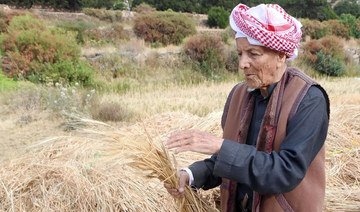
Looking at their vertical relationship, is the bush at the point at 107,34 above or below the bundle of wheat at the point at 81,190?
below

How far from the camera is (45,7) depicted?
26219mm

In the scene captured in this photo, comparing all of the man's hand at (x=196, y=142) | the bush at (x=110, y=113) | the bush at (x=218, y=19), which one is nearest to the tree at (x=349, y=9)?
the bush at (x=218, y=19)

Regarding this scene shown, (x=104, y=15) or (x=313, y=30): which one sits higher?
(x=313, y=30)

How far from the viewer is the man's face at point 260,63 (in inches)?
59.9

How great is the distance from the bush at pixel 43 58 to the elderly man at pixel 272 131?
7.05 metres

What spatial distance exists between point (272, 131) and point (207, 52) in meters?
10.4

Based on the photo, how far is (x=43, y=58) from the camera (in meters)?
9.05

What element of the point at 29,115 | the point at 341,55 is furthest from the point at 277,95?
the point at 341,55

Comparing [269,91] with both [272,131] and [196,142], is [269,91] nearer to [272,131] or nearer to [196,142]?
[272,131]

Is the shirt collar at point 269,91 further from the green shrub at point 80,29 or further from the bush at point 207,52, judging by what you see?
the green shrub at point 80,29

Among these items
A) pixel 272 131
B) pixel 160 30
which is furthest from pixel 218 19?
pixel 272 131

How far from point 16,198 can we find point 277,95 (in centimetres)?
201

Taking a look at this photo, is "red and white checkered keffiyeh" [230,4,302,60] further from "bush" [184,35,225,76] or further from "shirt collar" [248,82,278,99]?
"bush" [184,35,225,76]

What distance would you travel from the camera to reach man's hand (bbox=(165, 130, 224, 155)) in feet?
4.49
